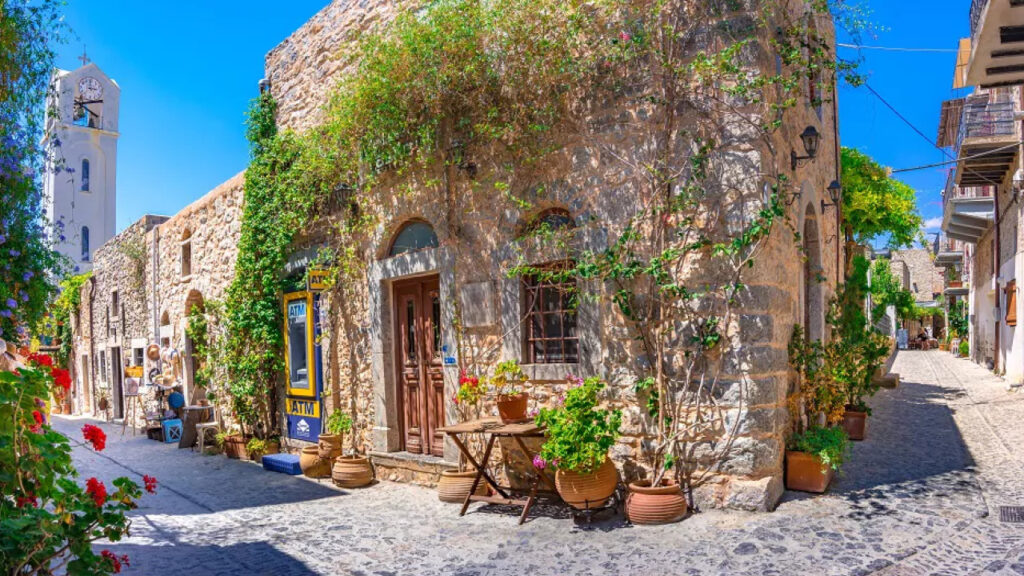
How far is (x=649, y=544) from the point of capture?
4832mm

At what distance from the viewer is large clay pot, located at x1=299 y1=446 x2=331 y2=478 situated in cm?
820

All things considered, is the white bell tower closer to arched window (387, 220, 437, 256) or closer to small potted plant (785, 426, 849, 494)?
arched window (387, 220, 437, 256)

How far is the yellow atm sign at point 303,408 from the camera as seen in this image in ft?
29.7

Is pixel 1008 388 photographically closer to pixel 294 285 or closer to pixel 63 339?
pixel 294 285

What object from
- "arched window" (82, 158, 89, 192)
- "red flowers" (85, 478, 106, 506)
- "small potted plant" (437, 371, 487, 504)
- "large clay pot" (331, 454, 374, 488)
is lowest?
"large clay pot" (331, 454, 374, 488)

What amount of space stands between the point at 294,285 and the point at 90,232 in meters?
→ 35.2

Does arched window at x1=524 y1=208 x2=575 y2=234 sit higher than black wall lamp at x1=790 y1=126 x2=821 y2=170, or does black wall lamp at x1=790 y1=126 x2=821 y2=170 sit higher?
black wall lamp at x1=790 y1=126 x2=821 y2=170

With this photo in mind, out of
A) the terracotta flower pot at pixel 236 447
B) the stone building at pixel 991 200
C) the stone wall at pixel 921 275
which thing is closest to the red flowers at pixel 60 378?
the terracotta flower pot at pixel 236 447

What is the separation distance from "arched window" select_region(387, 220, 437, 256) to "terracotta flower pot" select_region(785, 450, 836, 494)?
3.85 meters

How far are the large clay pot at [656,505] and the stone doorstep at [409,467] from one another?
2164 millimetres

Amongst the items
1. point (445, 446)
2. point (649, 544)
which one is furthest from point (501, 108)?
point (649, 544)

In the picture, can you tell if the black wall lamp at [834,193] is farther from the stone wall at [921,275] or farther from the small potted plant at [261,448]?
the stone wall at [921,275]

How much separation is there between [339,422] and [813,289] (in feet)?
17.7

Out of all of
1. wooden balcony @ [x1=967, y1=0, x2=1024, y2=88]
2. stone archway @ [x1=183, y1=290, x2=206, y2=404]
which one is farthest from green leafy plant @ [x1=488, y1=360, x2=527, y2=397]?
stone archway @ [x1=183, y1=290, x2=206, y2=404]
